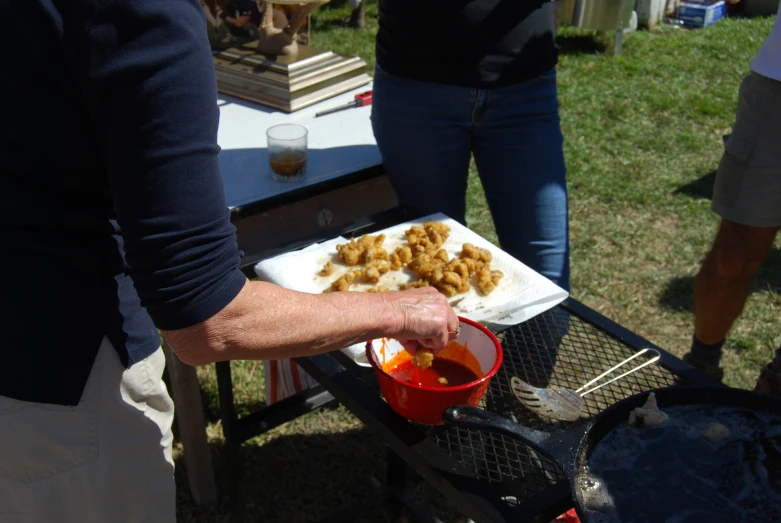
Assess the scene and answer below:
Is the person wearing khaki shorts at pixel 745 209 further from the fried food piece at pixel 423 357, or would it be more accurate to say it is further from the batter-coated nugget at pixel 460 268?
the fried food piece at pixel 423 357

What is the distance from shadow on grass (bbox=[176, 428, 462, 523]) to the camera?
8.45ft

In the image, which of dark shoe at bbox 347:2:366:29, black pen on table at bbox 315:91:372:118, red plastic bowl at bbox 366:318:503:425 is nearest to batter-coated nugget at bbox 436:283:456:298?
red plastic bowl at bbox 366:318:503:425

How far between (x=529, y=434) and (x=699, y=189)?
3899mm

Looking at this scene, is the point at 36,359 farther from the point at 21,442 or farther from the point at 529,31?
the point at 529,31

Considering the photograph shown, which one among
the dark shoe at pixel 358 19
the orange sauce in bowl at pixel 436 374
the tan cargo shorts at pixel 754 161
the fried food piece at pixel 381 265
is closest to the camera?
the orange sauce in bowl at pixel 436 374

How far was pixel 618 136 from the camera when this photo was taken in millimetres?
5418

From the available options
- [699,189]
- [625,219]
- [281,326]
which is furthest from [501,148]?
[699,189]

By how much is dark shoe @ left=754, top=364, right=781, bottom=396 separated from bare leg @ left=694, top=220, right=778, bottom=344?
20 cm

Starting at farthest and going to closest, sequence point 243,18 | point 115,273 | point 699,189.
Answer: point 699,189, point 243,18, point 115,273

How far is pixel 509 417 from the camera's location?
4.92 feet

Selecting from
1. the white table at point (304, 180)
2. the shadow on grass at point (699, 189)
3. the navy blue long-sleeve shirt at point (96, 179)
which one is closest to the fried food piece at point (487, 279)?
the white table at point (304, 180)

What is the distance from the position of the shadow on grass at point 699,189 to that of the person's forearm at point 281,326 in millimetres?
3769

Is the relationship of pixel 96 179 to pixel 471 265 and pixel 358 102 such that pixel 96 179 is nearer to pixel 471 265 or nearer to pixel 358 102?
pixel 471 265

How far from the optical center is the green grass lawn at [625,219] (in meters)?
2.75
